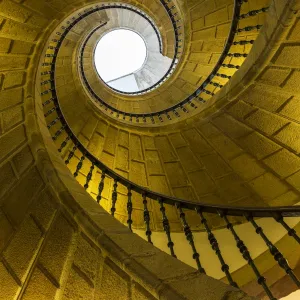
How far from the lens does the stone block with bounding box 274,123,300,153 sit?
432 centimetres

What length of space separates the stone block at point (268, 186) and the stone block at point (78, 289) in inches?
147

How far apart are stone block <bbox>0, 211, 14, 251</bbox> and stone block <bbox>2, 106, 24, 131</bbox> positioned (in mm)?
1107

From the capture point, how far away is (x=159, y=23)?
359 inches

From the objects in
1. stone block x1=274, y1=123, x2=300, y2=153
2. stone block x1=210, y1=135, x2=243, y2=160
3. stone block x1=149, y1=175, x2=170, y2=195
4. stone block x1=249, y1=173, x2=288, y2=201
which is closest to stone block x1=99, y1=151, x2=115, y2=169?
stone block x1=149, y1=175, x2=170, y2=195

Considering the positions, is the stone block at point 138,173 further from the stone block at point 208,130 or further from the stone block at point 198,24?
the stone block at point 198,24

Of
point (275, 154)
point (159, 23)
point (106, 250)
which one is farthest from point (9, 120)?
point (159, 23)

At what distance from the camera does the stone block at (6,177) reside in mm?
2777

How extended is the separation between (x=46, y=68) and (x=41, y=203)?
5319mm

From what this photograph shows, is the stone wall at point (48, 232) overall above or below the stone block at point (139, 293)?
above

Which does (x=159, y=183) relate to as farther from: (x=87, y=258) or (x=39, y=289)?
(x=39, y=289)

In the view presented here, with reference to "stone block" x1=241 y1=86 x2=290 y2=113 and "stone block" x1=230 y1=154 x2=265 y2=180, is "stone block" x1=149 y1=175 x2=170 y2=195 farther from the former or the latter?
"stone block" x1=241 y1=86 x2=290 y2=113

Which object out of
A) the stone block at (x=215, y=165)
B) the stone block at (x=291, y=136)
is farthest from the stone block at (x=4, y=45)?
the stone block at (x=291, y=136)

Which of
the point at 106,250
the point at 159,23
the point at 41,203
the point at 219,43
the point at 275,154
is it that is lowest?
the point at 106,250

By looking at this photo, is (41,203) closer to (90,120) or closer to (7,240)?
(7,240)
